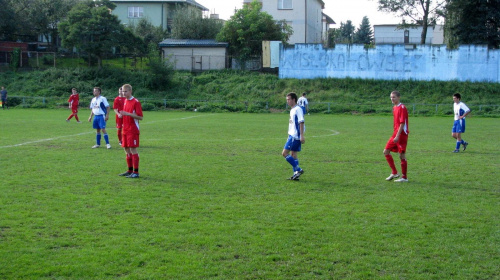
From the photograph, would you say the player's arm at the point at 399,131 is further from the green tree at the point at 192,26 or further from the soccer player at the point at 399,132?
the green tree at the point at 192,26

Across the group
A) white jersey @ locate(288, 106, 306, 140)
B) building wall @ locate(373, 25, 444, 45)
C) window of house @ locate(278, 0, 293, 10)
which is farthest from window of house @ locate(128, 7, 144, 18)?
white jersey @ locate(288, 106, 306, 140)

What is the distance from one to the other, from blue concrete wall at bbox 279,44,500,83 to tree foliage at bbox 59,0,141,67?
1640cm

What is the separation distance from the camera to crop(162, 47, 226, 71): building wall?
52.8m

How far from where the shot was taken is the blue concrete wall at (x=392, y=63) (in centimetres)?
4428

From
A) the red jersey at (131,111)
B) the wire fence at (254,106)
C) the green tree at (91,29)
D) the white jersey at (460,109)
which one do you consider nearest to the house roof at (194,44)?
the green tree at (91,29)

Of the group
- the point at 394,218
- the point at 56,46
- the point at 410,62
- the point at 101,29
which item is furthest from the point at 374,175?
the point at 56,46

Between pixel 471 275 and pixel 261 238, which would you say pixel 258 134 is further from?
pixel 471 275

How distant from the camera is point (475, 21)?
48875mm

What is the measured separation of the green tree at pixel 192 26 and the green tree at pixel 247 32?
7.08m

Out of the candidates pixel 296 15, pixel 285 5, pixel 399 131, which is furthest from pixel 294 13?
pixel 399 131

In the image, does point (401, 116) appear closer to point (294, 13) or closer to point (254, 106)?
point (254, 106)

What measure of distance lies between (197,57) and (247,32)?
241 inches

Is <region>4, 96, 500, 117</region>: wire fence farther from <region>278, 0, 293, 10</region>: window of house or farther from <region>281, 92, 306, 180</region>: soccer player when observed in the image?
<region>281, 92, 306, 180</region>: soccer player

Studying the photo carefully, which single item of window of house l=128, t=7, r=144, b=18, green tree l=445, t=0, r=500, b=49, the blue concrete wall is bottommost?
the blue concrete wall
